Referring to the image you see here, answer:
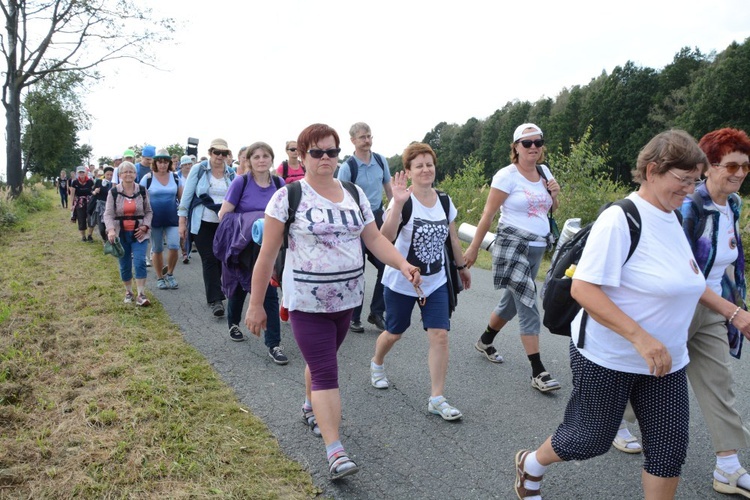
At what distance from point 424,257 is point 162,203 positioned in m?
4.98

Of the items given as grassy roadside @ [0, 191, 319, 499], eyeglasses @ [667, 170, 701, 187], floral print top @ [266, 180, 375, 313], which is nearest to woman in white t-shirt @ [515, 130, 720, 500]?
eyeglasses @ [667, 170, 701, 187]

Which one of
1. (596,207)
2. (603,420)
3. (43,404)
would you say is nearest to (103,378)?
(43,404)

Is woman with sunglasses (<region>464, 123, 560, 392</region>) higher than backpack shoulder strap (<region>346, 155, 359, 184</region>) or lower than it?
lower

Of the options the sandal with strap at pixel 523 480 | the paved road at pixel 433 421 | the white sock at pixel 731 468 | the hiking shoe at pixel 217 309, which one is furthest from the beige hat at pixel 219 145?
the white sock at pixel 731 468

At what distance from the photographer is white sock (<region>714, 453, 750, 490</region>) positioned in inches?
112

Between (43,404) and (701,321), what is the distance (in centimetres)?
418

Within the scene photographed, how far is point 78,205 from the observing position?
524 inches

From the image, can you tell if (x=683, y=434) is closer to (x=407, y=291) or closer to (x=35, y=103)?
(x=407, y=291)

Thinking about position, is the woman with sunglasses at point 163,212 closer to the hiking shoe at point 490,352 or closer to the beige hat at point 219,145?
the beige hat at point 219,145

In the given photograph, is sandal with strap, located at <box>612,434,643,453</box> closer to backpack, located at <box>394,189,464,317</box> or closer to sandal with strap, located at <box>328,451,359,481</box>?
backpack, located at <box>394,189,464,317</box>

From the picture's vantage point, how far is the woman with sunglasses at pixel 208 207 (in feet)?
20.7

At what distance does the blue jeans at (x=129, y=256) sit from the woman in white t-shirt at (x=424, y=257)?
3819 millimetres

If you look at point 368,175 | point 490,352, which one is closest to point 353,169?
point 368,175

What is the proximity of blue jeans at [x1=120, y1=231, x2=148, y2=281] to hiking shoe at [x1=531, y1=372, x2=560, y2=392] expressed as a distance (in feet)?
15.5
